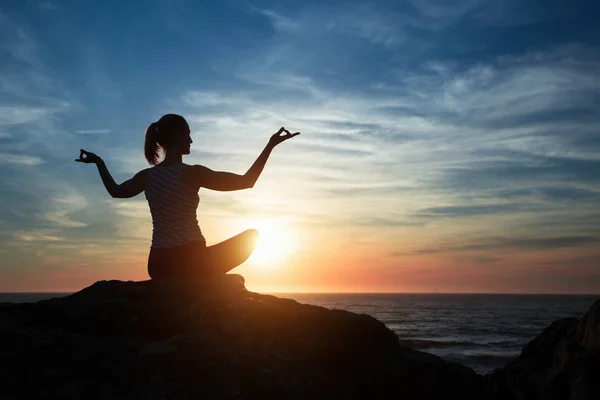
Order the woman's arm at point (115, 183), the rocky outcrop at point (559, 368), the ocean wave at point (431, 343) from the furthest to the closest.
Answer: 1. the ocean wave at point (431, 343)
2. the woman's arm at point (115, 183)
3. the rocky outcrop at point (559, 368)

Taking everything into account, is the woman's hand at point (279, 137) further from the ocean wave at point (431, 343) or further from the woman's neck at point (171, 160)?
the ocean wave at point (431, 343)

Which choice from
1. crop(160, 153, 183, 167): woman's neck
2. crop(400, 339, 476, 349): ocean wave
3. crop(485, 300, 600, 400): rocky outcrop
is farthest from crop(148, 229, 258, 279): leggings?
crop(400, 339, 476, 349): ocean wave

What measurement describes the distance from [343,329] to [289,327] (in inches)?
22.0

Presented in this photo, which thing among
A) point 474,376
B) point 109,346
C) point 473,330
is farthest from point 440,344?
point 109,346

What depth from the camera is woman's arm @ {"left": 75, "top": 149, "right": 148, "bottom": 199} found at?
212 inches

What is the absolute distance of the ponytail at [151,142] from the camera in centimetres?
532

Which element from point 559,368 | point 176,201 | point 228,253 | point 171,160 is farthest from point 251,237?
point 559,368

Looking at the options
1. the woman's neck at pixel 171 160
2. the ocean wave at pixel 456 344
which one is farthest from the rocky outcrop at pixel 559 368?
the ocean wave at pixel 456 344

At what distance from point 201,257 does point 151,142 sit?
1326 mm

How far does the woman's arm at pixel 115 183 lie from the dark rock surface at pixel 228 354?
0.99m

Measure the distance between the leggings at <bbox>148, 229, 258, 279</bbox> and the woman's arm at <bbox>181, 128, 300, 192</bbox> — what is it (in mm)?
674

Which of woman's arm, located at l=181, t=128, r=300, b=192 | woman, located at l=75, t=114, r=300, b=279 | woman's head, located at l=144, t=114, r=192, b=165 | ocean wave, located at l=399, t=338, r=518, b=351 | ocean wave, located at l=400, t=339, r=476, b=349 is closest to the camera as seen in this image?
woman's arm, located at l=181, t=128, r=300, b=192

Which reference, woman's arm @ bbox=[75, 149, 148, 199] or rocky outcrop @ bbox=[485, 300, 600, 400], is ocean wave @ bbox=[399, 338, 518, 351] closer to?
rocky outcrop @ bbox=[485, 300, 600, 400]

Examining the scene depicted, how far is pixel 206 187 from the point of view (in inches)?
200
